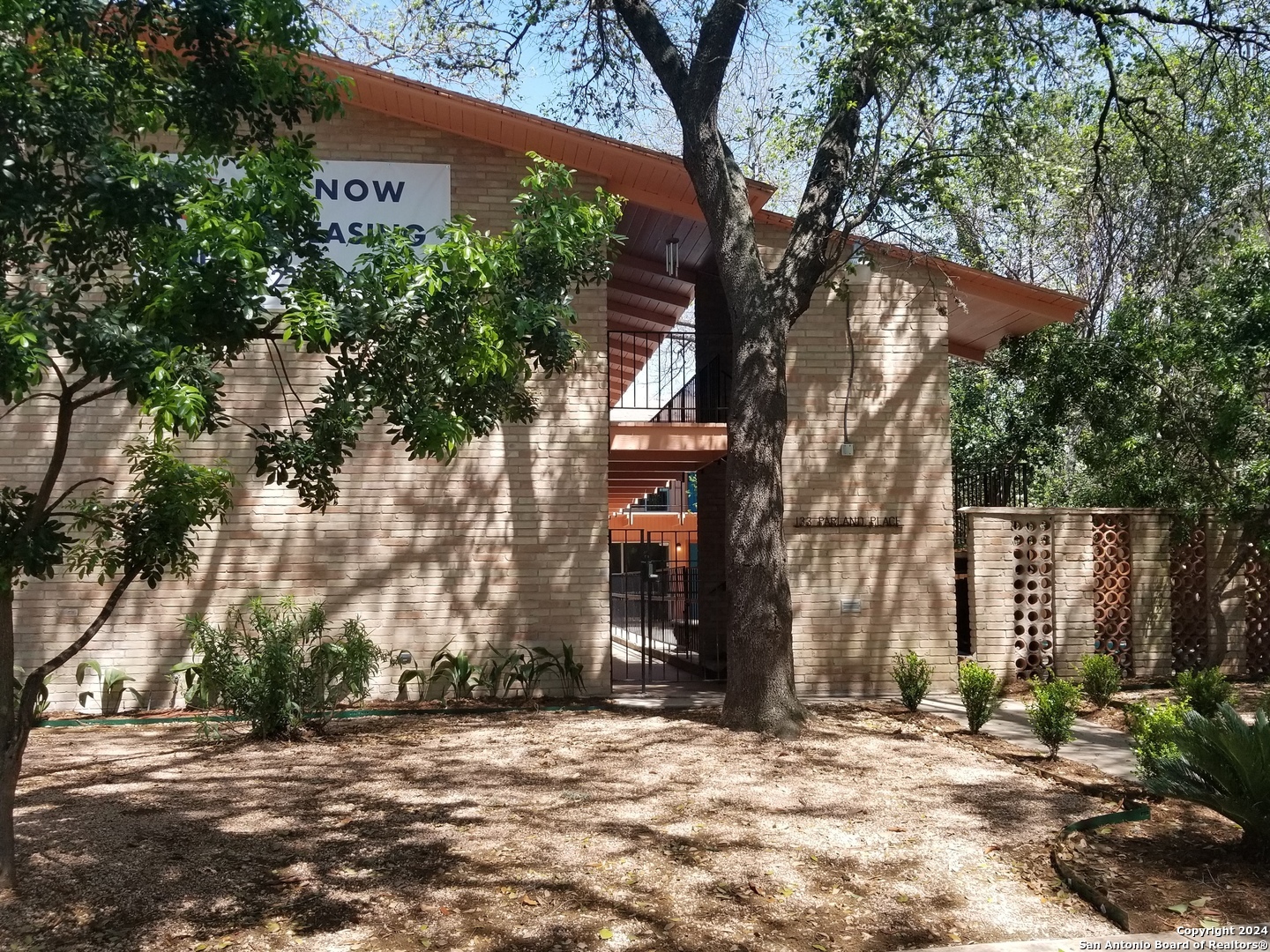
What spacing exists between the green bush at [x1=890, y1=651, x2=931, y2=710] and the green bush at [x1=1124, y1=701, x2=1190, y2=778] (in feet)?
11.4

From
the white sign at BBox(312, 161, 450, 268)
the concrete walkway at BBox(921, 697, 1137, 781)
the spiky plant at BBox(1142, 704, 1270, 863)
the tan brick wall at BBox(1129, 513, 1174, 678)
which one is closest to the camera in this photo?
the spiky plant at BBox(1142, 704, 1270, 863)

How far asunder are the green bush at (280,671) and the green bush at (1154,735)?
6.14 metres

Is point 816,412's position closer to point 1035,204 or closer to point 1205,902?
point 1205,902

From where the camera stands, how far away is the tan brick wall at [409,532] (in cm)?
1086

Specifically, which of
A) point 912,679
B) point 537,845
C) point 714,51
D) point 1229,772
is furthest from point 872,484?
point 537,845

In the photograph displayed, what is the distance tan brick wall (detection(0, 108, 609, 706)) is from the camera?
1086 centimetres

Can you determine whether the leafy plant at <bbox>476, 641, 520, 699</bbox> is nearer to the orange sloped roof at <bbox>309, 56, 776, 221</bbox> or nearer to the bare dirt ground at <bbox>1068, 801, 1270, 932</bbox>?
the orange sloped roof at <bbox>309, 56, 776, 221</bbox>

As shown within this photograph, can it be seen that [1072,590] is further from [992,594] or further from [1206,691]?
[1206,691]

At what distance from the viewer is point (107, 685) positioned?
10.7 m

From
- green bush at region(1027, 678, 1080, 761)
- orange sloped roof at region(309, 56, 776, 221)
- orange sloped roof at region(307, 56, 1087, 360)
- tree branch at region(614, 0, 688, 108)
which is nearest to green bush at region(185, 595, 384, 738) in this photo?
orange sloped roof at region(307, 56, 1087, 360)

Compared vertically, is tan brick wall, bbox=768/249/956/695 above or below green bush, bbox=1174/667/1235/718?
above

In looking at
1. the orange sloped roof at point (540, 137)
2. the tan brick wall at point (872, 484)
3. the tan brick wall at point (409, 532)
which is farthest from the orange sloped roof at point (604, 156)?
the tan brick wall at point (872, 484)

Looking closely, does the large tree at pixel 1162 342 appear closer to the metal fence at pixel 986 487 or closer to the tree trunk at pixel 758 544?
the metal fence at pixel 986 487

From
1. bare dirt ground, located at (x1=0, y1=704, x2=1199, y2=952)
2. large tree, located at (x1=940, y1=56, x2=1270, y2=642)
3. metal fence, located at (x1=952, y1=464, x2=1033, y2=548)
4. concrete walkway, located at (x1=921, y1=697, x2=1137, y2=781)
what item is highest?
large tree, located at (x1=940, y1=56, x2=1270, y2=642)
